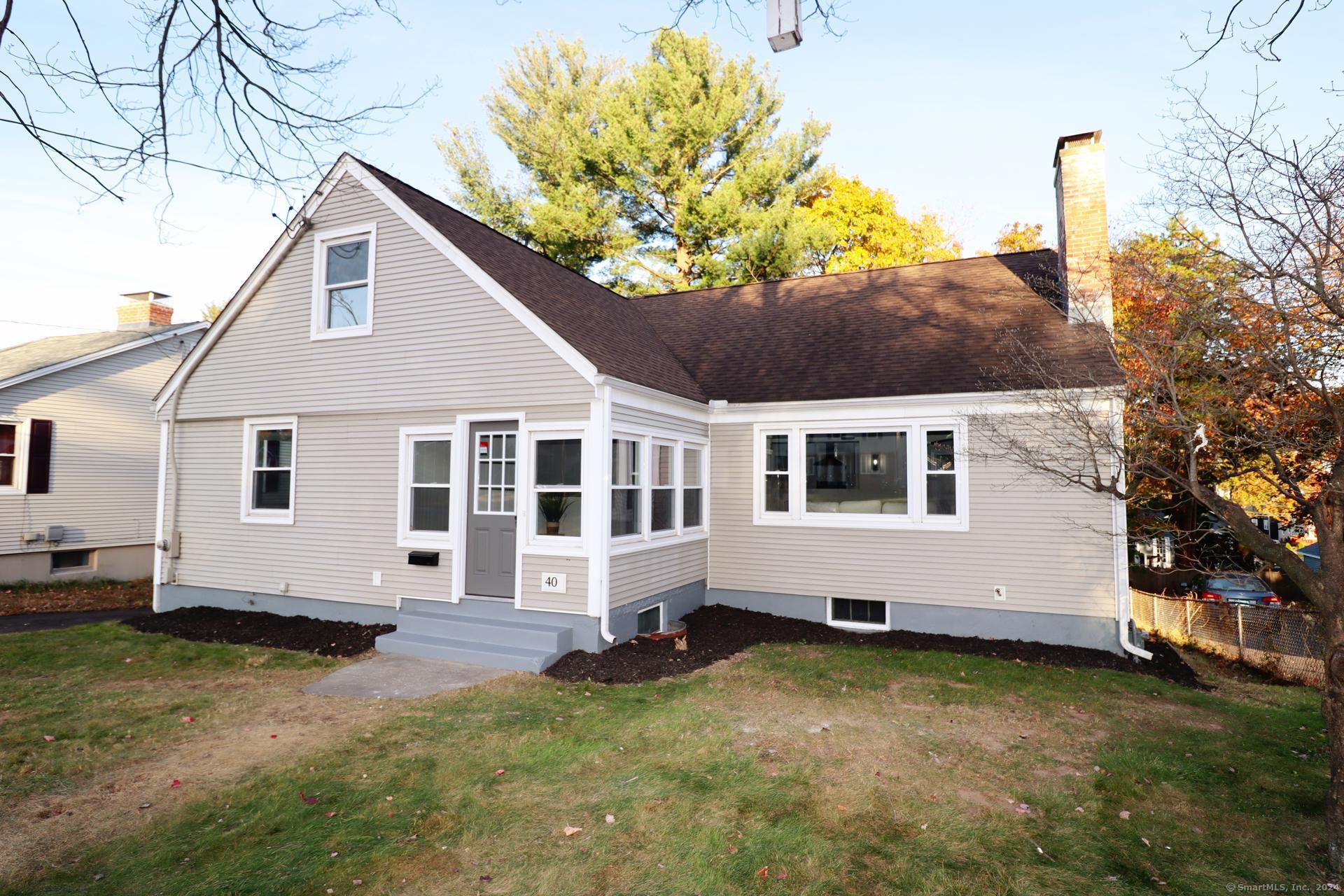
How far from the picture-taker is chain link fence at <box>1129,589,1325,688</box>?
28.5 feet

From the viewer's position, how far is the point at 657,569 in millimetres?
9875

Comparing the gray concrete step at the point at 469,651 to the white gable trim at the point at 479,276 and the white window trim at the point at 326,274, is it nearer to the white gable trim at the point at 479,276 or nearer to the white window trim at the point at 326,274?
the white gable trim at the point at 479,276

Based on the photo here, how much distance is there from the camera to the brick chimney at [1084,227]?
10.3 metres

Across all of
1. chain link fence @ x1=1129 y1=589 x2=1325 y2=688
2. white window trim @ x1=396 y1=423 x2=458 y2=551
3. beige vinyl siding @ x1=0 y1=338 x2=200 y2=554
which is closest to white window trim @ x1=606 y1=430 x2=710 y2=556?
white window trim @ x1=396 y1=423 x2=458 y2=551

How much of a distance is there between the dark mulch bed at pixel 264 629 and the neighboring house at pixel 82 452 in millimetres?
6868

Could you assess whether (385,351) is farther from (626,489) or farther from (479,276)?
(626,489)

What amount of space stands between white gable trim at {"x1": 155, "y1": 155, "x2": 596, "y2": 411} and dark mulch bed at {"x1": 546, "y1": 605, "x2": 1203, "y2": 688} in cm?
335

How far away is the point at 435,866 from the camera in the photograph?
4047mm

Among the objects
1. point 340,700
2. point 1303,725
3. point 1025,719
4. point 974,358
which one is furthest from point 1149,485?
point 340,700

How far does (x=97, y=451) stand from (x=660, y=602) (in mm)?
15311

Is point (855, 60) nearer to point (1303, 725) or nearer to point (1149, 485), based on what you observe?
point (1303, 725)

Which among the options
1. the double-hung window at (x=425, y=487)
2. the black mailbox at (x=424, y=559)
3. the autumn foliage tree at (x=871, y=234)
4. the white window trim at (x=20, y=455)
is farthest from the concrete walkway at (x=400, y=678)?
the autumn foliage tree at (x=871, y=234)

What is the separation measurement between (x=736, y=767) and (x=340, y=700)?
167 inches

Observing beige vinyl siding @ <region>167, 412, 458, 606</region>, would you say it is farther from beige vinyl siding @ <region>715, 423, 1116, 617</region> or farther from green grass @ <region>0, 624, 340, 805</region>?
beige vinyl siding @ <region>715, 423, 1116, 617</region>
